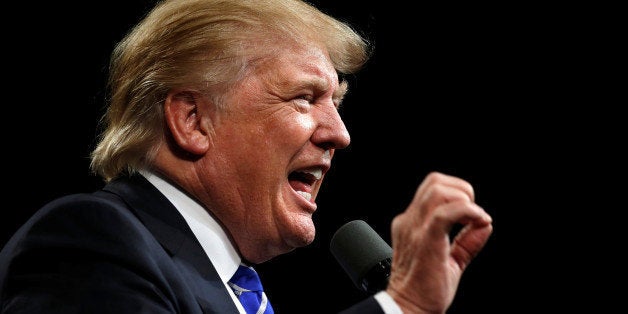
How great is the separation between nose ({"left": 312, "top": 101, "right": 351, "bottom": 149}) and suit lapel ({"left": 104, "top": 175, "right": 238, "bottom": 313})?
415 millimetres

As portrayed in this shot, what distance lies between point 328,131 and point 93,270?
775 millimetres

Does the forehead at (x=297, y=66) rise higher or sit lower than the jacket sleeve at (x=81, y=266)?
higher

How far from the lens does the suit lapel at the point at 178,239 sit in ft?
5.12

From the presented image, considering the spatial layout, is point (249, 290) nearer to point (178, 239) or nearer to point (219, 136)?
point (178, 239)

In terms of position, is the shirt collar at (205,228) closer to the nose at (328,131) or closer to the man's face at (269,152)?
the man's face at (269,152)

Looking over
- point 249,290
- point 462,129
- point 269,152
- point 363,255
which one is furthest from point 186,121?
point 462,129

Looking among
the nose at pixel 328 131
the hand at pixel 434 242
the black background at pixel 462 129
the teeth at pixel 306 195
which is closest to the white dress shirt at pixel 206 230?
the teeth at pixel 306 195

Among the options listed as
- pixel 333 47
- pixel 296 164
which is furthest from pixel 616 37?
pixel 296 164

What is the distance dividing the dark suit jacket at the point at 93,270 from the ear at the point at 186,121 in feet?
1.14

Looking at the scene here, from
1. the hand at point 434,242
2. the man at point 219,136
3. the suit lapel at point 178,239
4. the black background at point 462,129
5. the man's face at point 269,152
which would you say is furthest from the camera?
the black background at point 462,129

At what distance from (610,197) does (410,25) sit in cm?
109

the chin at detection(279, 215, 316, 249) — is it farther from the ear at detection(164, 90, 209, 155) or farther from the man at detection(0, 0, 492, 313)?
the ear at detection(164, 90, 209, 155)

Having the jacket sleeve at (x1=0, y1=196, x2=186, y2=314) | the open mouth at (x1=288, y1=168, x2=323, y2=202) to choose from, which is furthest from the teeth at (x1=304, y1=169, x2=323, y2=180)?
the jacket sleeve at (x1=0, y1=196, x2=186, y2=314)

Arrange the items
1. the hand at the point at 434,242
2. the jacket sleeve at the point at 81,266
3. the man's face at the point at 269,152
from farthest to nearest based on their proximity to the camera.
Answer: the man's face at the point at 269,152, the jacket sleeve at the point at 81,266, the hand at the point at 434,242
